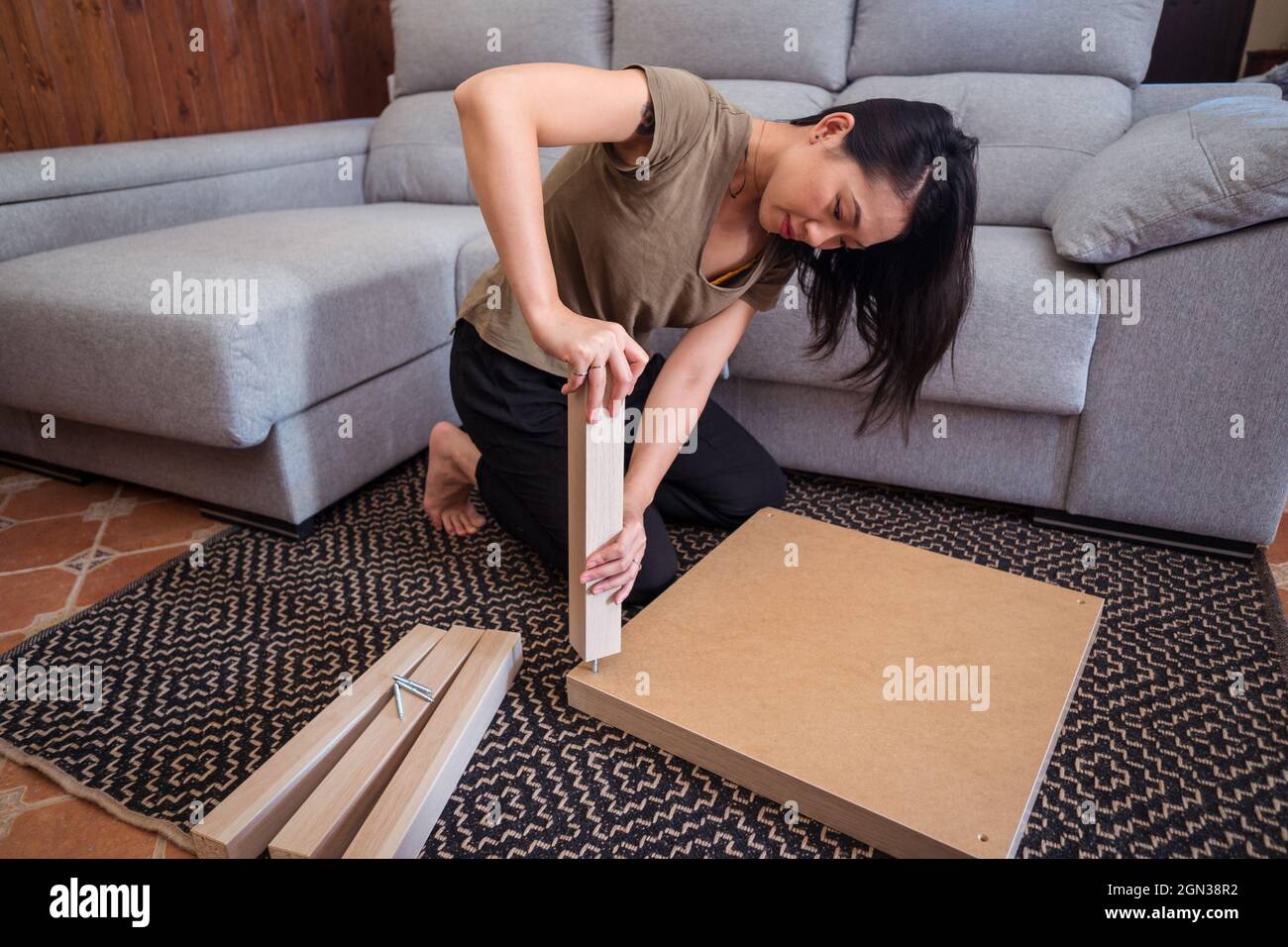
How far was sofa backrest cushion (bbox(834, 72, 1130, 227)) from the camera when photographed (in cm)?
178

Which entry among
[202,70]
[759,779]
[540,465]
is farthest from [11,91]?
[759,779]

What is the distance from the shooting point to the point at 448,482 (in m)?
1.56

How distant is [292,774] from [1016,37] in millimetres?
2053

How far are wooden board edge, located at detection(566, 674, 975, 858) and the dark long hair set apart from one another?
568 millimetres

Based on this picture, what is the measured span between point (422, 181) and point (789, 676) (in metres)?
1.80

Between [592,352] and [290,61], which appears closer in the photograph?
[592,352]

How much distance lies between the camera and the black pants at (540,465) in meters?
1.32

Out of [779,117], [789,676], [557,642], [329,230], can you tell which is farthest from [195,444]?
[779,117]

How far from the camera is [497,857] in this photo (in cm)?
90
